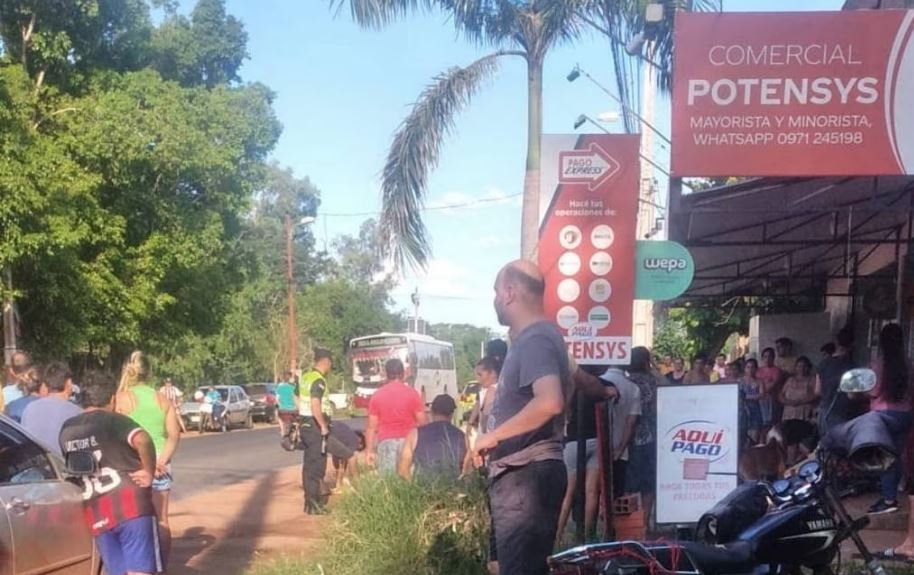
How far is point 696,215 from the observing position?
11.1m

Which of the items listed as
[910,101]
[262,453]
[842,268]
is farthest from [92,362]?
[910,101]

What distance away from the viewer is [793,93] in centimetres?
823

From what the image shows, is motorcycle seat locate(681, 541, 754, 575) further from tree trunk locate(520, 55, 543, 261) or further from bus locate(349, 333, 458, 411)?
bus locate(349, 333, 458, 411)

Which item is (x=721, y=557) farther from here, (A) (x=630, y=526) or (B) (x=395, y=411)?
(B) (x=395, y=411)

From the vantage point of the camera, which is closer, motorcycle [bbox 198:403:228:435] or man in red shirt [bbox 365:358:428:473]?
man in red shirt [bbox 365:358:428:473]

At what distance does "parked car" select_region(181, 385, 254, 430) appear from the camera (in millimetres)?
35531

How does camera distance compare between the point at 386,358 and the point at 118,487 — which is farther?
the point at 386,358

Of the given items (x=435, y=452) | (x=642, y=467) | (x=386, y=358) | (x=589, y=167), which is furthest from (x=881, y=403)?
(x=386, y=358)

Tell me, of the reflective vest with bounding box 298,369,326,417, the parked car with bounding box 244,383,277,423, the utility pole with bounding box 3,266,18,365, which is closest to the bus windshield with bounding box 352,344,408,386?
the parked car with bounding box 244,383,277,423

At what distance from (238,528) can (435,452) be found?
395 centimetres

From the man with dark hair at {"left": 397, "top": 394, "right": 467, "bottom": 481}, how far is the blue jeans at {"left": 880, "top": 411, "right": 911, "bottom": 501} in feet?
9.80

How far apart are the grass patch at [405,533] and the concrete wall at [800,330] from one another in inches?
484

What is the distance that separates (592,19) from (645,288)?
5013mm

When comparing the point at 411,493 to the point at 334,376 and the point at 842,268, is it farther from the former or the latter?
the point at 334,376
